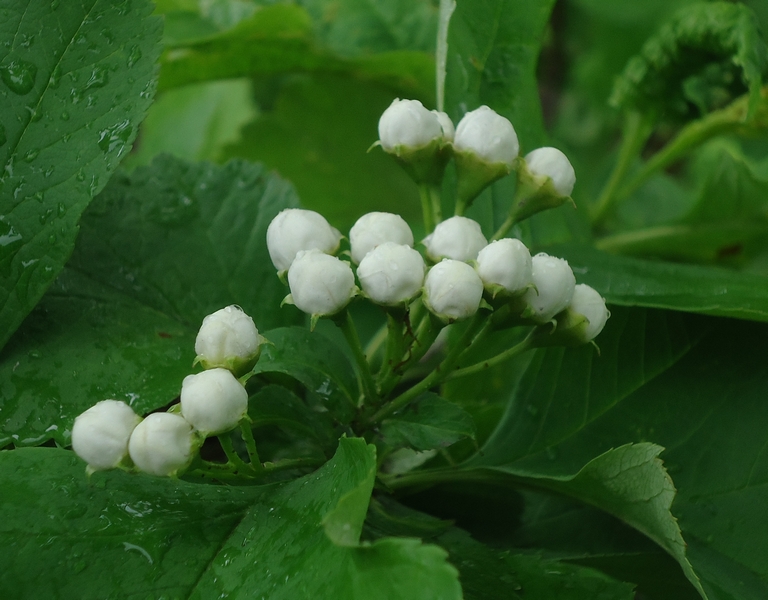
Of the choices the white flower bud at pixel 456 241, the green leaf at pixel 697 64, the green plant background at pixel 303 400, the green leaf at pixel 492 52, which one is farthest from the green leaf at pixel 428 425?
the green leaf at pixel 697 64

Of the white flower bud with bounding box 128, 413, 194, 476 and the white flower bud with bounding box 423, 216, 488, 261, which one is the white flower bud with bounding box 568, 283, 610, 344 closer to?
the white flower bud with bounding box 423, 216, 488, 261

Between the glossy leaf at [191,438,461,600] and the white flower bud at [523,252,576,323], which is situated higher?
the white flower bud at [523,252,576,323]

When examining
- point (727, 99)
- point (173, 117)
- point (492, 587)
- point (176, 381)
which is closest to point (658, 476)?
point (492, 587)

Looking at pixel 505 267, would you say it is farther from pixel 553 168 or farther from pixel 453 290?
pixel 553 168

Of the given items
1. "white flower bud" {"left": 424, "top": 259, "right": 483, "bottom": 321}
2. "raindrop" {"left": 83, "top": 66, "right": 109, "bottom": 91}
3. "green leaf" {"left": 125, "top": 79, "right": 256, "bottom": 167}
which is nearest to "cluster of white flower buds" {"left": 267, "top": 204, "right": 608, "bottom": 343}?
"white flower bud" {"left": 424, "top": 259, "right": 483, "bottom": 321}

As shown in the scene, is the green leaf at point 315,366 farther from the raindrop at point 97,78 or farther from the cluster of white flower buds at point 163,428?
the raindrop at point 97,78

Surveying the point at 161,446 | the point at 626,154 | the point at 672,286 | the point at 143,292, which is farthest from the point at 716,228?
the point at 161,446
